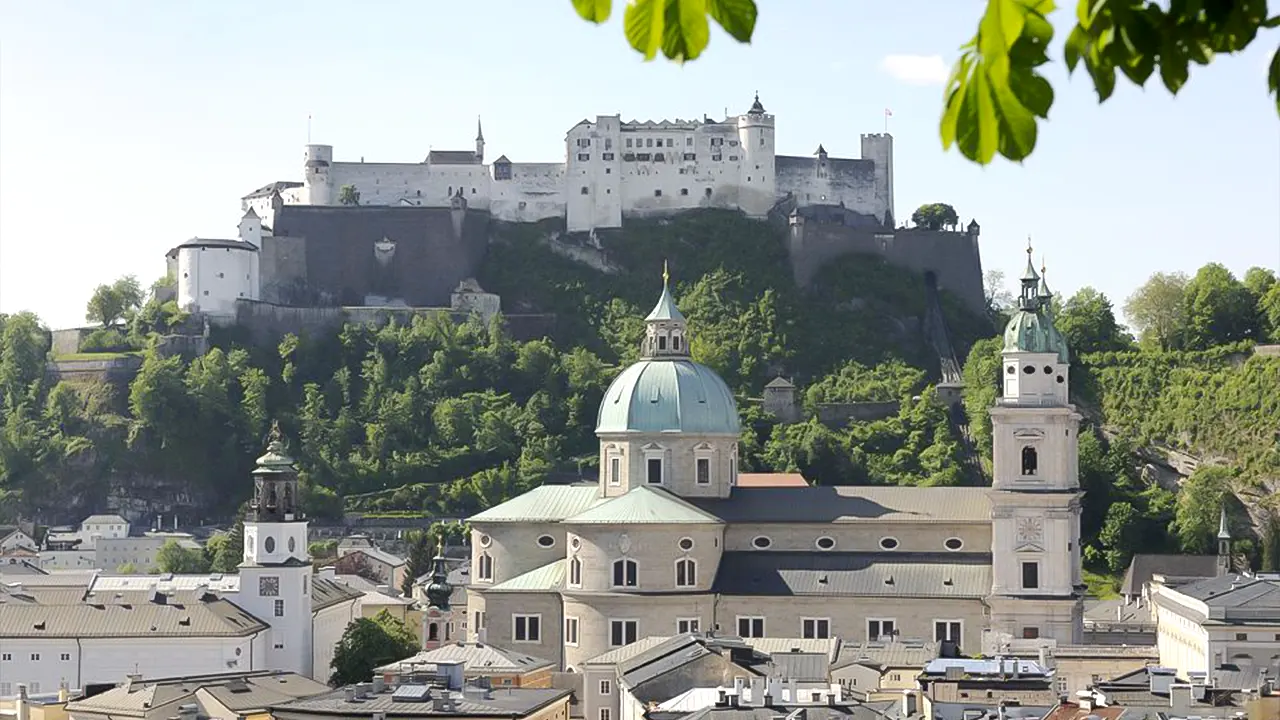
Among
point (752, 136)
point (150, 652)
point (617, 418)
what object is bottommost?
point (150, 652)

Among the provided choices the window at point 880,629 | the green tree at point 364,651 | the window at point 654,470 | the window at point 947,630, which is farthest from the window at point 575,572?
the window at point 947,630

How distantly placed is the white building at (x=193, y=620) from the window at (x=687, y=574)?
1164 cm

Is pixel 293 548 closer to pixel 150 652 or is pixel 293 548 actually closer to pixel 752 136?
pixel 150 652

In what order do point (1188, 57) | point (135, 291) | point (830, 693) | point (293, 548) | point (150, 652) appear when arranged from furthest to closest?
point (135, 291), point (293, 548), point (150, 652), point (830, 693), point (1188, 57)

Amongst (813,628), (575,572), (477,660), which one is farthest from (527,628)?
(813,628)

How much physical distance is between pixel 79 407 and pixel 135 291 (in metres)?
10.4

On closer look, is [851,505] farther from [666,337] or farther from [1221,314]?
[1221,314]

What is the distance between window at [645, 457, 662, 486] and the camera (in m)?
66.4

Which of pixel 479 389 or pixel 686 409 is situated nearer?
pixel 686 409

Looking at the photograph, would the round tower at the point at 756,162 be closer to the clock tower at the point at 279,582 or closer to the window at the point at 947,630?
the clock tower at the point at 279,582

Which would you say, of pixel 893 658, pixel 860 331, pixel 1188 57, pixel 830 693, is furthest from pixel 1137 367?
pixel 1188 57

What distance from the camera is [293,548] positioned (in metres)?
69.2

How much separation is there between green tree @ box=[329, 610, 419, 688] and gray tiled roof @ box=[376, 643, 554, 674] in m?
2.97

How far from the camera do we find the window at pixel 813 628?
62.5 m
